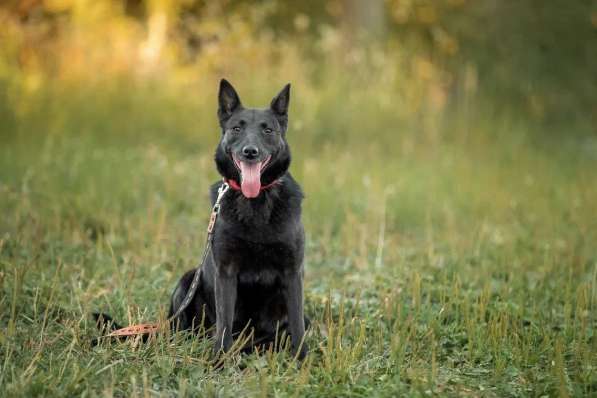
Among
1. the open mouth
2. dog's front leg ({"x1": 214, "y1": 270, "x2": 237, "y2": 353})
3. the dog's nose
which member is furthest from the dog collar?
dog's front leg ({"x1": 214, "y1": 270, "x2": 237, "y2": 353})

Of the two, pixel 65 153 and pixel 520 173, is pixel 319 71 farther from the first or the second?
pixel 65 153

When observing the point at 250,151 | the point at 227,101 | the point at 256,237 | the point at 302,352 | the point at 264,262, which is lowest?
the point at 302,352

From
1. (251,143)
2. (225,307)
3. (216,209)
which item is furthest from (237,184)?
(225,307)

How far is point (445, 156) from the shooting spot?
8.70m

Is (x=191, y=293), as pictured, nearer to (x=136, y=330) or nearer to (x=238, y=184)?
(x=136, y=330)

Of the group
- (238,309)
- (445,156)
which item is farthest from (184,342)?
(445,156)

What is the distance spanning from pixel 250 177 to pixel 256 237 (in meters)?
0.30

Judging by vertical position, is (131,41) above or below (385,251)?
above

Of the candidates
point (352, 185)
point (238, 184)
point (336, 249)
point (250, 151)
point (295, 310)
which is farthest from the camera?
point (352, 185)

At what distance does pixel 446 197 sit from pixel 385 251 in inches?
72.3

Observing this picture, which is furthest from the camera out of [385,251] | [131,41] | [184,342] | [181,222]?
[131,41]

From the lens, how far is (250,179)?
3.61m

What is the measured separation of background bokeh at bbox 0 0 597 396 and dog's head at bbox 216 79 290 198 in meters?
0.85

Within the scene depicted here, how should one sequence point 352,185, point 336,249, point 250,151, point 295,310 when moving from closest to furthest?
point 250,151, point 295,310, point 336,249, point 352,185
